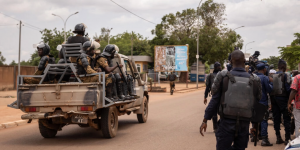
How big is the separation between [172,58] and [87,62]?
3218 cm

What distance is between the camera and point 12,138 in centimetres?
906

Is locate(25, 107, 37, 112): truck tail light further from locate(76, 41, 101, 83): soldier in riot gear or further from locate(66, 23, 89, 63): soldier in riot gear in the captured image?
locate(66, 23, 89, 63): soldier in riot gear

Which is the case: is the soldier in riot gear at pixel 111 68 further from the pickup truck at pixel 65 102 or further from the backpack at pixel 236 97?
the backpack at pixel 236 97

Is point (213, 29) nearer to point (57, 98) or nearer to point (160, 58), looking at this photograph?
point (160, 58)

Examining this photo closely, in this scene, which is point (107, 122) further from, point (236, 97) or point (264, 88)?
point (236, 97)

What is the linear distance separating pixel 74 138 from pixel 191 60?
153 ft

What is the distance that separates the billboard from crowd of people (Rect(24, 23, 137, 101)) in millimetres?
30459

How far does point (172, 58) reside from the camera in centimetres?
4031

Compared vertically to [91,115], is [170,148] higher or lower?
lower

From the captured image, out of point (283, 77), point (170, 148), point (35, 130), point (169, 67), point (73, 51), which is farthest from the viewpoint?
point (169, 67)

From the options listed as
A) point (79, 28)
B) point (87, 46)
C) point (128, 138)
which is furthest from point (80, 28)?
point (128, 138)

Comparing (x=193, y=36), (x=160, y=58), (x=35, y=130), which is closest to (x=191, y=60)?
(x=193, y=36)

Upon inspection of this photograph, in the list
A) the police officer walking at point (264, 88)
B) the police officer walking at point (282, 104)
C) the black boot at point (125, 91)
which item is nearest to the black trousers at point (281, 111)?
the police officer walking at point (282, 104)

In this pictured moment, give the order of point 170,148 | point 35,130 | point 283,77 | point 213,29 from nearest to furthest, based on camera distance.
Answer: point 170,148 < point 283,77 < point 35,130 < point 213,29
